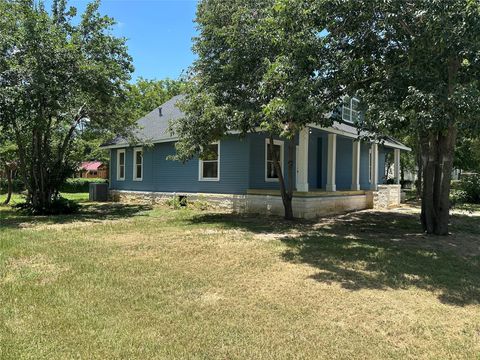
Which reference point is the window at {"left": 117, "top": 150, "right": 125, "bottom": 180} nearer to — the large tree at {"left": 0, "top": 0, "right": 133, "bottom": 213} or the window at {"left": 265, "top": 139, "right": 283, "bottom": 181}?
the large tree at {"left": 0, "top": 0, "right": 133, "bottom": 213}

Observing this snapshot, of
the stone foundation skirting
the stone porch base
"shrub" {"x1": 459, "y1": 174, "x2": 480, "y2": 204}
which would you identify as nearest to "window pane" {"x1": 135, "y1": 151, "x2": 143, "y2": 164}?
the stone porch base

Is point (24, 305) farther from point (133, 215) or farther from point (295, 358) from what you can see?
point (133, 215)

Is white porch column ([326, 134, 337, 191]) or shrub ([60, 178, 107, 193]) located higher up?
white porch column ([326, 134, 337, 191])

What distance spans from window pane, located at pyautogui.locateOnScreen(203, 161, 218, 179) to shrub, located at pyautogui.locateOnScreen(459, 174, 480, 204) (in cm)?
1379

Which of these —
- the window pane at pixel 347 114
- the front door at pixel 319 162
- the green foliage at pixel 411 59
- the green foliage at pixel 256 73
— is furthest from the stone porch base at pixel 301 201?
the green foliage at pixel 411 59

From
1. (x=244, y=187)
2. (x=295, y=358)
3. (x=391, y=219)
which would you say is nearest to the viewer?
(x=295, y=358)

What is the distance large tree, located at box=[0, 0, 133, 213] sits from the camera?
1262 centimetres

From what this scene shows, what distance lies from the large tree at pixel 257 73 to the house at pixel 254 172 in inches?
78.6

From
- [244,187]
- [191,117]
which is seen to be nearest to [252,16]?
[191,117]

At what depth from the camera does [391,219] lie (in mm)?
14266

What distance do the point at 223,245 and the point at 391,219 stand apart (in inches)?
312

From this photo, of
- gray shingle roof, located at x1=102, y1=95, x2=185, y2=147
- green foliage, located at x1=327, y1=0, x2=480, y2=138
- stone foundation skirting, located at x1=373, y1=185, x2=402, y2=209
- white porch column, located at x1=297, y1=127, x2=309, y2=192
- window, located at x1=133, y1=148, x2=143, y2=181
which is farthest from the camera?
window, located at x1=133, y1=148, x2=143, y2=181

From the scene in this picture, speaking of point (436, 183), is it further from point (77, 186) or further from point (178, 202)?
point (77, 186)

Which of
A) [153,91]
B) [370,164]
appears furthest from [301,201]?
[153,91]
